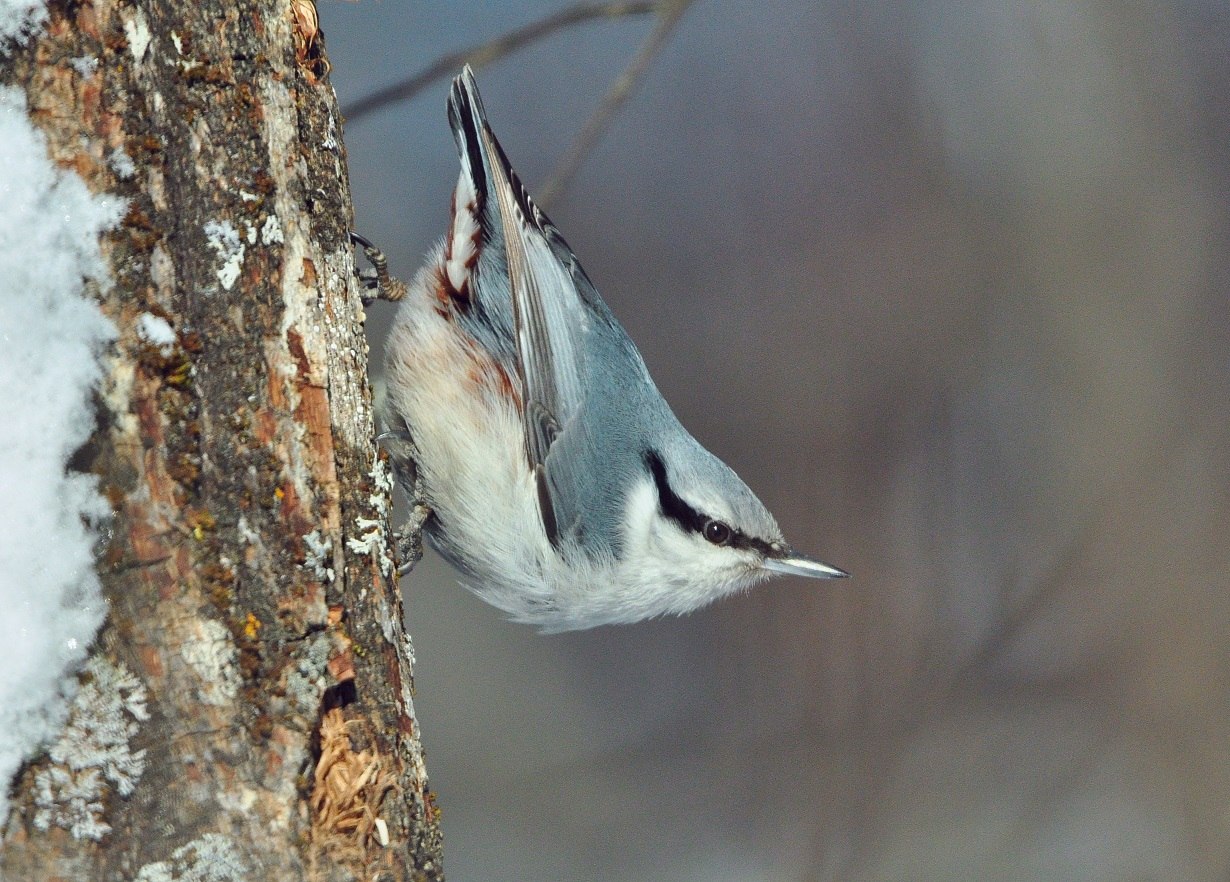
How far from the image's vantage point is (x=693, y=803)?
3.91m

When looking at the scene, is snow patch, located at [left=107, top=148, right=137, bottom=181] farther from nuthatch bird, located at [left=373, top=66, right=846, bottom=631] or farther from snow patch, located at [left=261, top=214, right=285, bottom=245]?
nuthatch bird, located at [left=373, top=66, right=846, bottom=631]

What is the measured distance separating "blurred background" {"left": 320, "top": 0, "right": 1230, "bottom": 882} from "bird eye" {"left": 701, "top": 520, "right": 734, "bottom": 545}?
168 cm

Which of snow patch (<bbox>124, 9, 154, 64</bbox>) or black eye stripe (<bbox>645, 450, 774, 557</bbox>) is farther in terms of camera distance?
black eye stripe (<bbox>645, 450, 774, 557</bbox>)

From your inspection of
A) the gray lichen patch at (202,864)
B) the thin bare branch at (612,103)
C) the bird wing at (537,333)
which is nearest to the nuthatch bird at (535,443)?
the bird wing at (537,333)

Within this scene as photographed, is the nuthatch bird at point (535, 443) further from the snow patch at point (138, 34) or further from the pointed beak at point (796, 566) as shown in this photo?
the snow patch at point (138, 34)

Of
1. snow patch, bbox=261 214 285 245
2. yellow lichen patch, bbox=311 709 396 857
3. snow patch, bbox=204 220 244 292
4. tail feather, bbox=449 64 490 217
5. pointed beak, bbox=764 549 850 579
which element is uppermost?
tail feather, bbox=449 64 490 217

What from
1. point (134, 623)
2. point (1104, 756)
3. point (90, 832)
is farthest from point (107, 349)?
point (1104, 756)

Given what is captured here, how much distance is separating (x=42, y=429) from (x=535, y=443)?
1.08 m

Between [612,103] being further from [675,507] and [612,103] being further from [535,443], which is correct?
[675,507]

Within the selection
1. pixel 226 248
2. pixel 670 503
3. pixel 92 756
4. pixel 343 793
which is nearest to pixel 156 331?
pixel 226 248

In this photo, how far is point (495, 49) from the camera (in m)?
1.88

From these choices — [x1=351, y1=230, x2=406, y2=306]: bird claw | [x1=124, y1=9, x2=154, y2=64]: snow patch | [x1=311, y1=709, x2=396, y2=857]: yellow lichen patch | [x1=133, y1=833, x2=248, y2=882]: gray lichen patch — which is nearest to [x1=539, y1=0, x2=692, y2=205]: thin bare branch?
[x1=351, y1=230, x2=406, y2=306]: bird claw

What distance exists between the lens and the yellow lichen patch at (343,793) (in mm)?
1085

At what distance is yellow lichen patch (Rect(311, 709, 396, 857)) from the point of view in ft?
3.56
